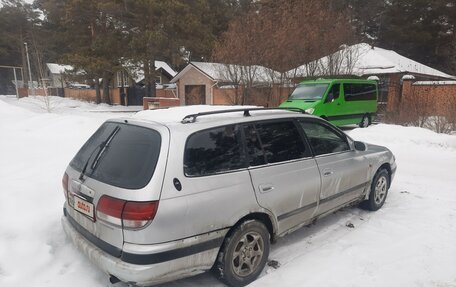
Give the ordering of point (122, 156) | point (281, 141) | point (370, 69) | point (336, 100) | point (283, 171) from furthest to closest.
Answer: point (370, 69) < point (336, 100) < point (281, 141) < point (283, 171) < point (122, 156)

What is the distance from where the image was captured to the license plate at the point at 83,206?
2.71m

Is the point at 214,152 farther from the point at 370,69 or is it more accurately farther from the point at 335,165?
the point at 370,69

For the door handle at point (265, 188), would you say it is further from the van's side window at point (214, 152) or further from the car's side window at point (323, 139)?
the car's side window at point (323, 139)

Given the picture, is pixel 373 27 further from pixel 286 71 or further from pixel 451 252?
pixel 451 252

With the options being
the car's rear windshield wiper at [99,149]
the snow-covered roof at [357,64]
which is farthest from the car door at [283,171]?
the snow-covered roof at [357,64]

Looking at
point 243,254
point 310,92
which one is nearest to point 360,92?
point 310,92

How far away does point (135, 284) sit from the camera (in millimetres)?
2488

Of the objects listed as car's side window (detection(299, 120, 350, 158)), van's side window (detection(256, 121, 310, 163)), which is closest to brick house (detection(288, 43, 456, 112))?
car's side window (detection(299, 120, 350, 158))

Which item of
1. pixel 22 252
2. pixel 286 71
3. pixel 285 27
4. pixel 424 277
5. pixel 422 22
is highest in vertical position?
pixel 422 22

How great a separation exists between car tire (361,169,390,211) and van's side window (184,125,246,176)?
2543mm

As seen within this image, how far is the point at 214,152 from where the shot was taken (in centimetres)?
283

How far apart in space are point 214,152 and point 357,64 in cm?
1844

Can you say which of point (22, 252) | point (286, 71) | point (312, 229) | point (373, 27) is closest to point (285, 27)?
point (286, 71)

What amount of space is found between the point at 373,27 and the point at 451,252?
126ft
